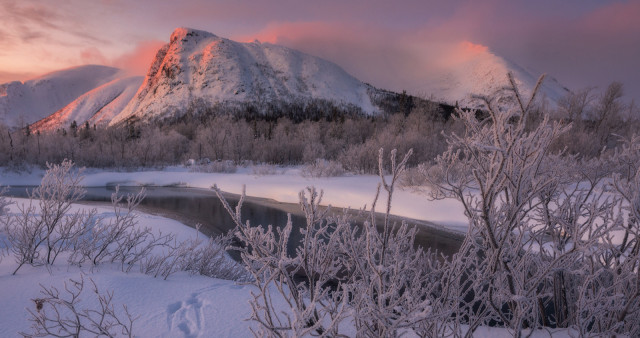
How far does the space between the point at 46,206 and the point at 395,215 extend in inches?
394

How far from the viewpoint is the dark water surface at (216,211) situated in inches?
389

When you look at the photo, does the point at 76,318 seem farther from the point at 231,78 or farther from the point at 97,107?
the point at 97,107

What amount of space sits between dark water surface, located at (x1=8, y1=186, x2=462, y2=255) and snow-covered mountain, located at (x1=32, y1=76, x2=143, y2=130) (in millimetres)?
108542

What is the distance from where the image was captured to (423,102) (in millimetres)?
36969

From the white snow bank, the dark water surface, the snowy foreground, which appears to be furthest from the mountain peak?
the snowy foreground

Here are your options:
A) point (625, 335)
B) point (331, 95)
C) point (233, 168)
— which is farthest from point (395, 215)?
point (331, 95)

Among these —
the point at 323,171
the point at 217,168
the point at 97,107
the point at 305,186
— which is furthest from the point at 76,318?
the point at 97,107

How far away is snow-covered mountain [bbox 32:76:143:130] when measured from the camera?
396 feet

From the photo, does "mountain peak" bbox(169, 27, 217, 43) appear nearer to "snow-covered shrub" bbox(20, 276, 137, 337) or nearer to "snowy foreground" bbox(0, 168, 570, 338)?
"snowy foreground" bbox(0, 168, 570, 338)

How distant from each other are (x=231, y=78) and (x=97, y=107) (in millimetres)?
82030

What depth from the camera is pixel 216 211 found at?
1352 cm

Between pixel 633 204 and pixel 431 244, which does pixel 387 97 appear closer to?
pixel 431 244

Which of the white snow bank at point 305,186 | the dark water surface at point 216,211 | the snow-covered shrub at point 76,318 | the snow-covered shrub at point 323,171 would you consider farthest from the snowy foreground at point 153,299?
the snow-covered shrub at point 323,171

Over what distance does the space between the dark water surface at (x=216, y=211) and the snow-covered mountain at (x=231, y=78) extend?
7031 cm
